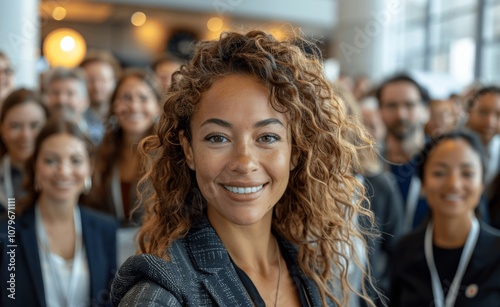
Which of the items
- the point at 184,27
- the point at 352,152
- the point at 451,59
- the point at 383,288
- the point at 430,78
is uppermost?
the point at 184,27

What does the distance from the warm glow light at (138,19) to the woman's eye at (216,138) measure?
51.7 ft

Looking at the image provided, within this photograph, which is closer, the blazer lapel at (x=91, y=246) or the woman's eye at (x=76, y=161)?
the blazer lapel at (x=91, y=246)

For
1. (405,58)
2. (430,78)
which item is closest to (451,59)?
(405,58)

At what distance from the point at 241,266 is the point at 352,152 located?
458 mm

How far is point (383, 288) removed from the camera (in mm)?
3309

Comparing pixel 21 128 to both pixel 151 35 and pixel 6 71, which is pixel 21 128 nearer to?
pixel 6 71

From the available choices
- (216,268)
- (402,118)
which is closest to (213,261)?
(216,268)

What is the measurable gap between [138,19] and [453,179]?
15.3 metres

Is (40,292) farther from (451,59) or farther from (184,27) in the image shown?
(184,27)

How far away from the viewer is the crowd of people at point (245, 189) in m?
1.55

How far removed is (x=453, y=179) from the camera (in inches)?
124

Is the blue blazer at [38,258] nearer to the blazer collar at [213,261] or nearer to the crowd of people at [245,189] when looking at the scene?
the crowd of people at [245,189]

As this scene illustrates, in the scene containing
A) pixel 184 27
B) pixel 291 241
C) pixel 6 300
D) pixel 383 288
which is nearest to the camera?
pixel 291 241

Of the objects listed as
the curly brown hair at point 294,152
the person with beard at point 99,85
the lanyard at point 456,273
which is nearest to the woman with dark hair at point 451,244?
the lanyard at point 456,273
